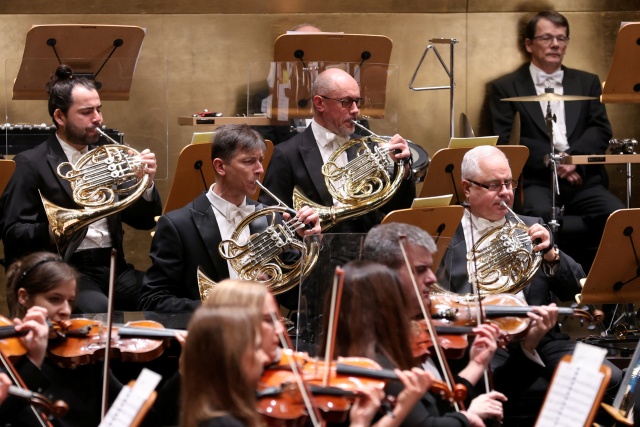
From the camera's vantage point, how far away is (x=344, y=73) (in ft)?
15.5

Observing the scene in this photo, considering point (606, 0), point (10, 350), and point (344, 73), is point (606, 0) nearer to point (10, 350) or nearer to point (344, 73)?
point (344, 73)

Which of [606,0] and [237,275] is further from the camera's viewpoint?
[606,0]

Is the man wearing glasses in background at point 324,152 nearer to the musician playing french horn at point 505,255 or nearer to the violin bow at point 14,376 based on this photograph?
the musician playing french horn at point 505,255

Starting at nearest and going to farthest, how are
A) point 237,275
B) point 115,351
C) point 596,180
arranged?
point 115,351, point 237,275, point 596,180

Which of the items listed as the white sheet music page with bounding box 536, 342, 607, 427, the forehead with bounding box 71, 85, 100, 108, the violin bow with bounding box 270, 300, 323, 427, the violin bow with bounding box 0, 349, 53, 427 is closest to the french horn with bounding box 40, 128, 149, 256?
the forehead with bounding box 71, 85, 100, 108

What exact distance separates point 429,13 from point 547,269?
279 cm

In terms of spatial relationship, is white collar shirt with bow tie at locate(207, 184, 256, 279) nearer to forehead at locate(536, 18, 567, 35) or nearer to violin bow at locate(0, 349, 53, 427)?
violin bow at locate(0, 349, 53, 427)

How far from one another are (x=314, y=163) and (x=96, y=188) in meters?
0.88

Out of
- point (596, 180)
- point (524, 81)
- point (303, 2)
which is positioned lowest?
point (596, 180)

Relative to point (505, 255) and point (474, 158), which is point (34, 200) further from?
point (505, 255)

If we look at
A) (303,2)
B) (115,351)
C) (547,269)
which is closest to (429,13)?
(303,2)

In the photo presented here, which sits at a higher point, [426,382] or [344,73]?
[344,73]

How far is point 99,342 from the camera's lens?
3.25 metres

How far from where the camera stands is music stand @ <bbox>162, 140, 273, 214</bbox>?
180 inches
